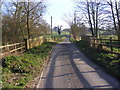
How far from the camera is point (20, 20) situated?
2459 centimetres

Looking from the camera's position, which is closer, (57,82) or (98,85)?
(98,85)

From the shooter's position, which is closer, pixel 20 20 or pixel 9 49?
pixel 9 49

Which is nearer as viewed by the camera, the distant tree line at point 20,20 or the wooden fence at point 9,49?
the wooden fence at point 9,49

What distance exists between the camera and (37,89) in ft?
21.4

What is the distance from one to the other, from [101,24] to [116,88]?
18685mm

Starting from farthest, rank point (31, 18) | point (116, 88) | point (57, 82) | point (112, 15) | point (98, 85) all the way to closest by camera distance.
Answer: point (31, 18), point (112, 15), point (57, 82), point (98, 85), point (116, 88)

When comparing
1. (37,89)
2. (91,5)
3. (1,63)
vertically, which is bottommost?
(37,89)

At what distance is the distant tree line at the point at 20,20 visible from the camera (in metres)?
21.4

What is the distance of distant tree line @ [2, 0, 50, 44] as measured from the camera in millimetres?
21362

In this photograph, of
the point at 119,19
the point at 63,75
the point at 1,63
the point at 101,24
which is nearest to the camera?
the point at 63,75

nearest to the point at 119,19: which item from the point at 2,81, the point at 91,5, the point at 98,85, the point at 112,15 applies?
the point at 112,15

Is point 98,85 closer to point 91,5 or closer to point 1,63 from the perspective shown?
point 1,63

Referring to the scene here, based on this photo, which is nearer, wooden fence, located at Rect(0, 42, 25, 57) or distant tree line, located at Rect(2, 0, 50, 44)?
wooden fence, located at Rect(0, 42, 25, 57)

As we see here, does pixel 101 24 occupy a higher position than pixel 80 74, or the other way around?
pixel 101 24
